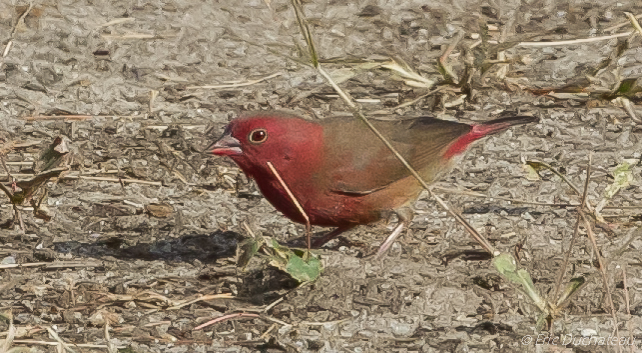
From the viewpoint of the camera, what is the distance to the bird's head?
4.31 meters

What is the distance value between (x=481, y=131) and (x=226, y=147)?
4.83 ft

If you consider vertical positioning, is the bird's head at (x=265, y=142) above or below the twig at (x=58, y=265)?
above

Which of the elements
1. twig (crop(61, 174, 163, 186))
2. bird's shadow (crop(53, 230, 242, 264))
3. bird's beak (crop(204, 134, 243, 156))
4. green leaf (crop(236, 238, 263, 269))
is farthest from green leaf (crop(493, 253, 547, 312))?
twig (crop(61, 174, 163, 186))

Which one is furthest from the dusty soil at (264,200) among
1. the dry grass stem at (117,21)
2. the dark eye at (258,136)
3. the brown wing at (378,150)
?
the dark eye at (258,136)

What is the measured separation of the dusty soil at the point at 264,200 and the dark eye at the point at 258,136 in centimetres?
37

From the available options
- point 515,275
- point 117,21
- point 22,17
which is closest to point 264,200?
point 515,275

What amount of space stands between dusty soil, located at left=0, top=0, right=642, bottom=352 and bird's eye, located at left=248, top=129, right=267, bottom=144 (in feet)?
1.22

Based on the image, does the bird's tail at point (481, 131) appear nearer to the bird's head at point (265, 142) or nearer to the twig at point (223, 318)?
the bird's head at point (265, 142)

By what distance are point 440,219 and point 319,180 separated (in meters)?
0.73

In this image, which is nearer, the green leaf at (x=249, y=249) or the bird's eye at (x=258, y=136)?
the green leaf at (x=249, y=249)

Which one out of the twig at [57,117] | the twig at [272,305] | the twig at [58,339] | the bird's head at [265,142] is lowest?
the twig at [272,305]

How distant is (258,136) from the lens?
4.32m

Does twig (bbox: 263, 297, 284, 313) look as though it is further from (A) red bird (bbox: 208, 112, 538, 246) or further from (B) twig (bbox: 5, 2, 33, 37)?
(B) twig (bbox: 5, 2, 33, 37)

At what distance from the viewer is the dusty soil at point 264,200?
3.89 m
